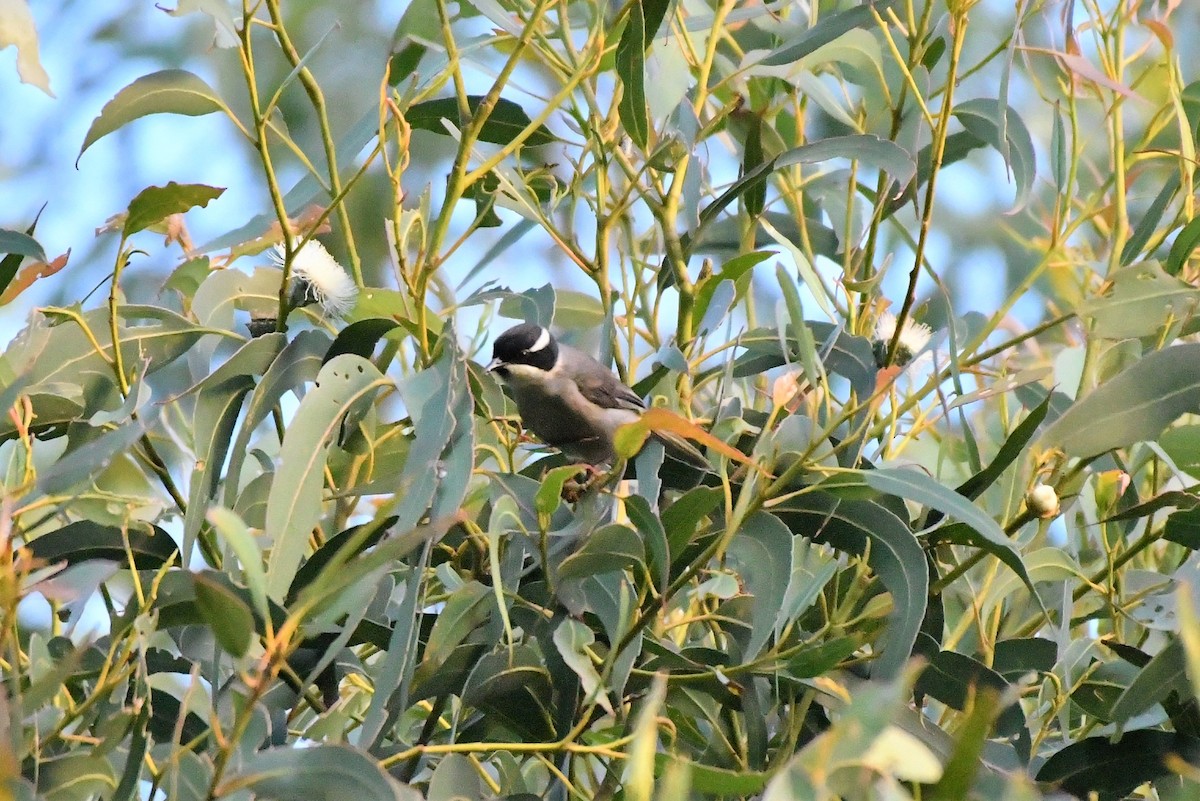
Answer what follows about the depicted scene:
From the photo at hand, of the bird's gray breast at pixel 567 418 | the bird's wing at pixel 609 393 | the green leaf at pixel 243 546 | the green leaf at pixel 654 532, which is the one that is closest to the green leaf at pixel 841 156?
the bird's wing at pixel 609 393

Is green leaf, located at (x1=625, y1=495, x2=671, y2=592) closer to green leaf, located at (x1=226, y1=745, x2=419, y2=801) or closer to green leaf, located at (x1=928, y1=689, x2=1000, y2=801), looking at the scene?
green leaf, located at (x1=226, y1=745, x2=419, y2=801)

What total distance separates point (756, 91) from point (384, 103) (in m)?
0.97

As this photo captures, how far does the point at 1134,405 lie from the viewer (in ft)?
6.31

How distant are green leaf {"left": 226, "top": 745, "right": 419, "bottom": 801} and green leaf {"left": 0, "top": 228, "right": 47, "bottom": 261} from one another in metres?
0.91

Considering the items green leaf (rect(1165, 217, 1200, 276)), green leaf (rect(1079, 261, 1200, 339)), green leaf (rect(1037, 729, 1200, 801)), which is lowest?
green leaf (rect(1037, 729, 1200, 801))

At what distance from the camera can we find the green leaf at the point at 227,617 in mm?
1270

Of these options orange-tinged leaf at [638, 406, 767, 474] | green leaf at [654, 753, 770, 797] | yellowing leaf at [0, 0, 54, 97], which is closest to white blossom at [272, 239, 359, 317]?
yellowing leaf at [0, 0, 54, 97]

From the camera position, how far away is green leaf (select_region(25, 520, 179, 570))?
192 cm

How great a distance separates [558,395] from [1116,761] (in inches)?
71.2

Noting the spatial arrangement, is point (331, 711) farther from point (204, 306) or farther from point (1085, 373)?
point (1085, 373)

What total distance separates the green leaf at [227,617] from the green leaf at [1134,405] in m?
1.14

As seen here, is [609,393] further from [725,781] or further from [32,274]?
[725,781]

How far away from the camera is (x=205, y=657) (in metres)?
1.84

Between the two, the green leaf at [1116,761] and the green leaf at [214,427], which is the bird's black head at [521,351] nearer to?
the green leaf at [214,427]
